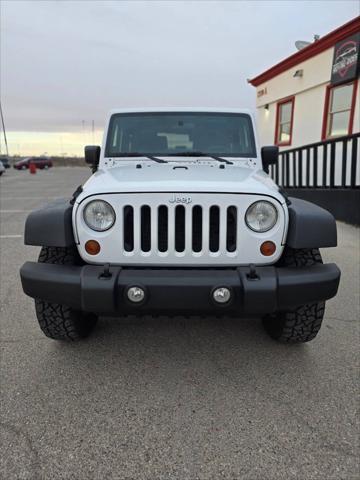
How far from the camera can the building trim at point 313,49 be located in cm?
920

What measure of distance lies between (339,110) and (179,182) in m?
9.30

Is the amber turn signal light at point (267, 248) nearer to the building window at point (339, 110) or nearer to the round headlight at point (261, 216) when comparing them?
the round headlight at point (261, 216)

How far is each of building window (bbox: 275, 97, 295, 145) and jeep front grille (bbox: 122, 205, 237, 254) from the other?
1108 cm

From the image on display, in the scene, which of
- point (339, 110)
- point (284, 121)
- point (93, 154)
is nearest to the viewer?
point (93, 154)

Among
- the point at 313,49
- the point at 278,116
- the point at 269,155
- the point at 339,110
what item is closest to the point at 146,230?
the point at 269,155

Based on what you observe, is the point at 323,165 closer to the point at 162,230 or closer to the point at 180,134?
the point at 180,134

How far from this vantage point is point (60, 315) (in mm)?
2553

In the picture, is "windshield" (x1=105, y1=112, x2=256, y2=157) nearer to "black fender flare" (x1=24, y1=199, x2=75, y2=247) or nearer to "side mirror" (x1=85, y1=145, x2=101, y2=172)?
"side mirror" (x1=85, y1=145, x2=101, y2=172)

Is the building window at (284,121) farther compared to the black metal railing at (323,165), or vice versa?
the building window at (284,121)

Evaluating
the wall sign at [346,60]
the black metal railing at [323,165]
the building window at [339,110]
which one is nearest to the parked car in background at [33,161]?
the black metal railing at [323,165]

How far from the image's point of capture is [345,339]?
2.90m

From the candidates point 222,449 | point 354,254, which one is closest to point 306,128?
point 354,254

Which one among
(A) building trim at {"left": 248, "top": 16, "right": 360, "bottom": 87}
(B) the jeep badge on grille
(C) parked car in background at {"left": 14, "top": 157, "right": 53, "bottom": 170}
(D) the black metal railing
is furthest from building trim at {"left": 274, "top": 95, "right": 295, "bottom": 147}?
(C) parked car in background at {"left": 14, "top": 157, "right": 53, "bottom": 170}

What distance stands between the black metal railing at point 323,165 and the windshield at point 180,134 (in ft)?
13.7
